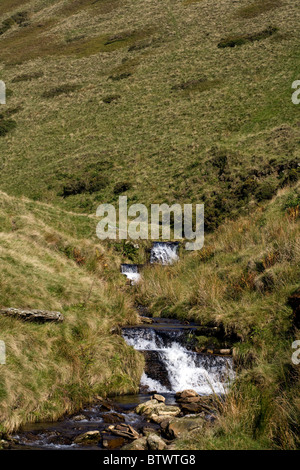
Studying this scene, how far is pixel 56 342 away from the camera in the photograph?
34.0 ft

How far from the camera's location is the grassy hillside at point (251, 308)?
20.9 feet

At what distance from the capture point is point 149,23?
74.7 metres

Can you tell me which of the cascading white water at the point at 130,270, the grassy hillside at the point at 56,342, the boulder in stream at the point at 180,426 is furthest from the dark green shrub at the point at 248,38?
the boulder in stream at the point at 180,426

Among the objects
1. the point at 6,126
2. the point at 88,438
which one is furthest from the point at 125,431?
the point at 6,126

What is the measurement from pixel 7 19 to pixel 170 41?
50.0 metres

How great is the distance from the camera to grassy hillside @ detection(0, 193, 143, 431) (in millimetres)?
8516

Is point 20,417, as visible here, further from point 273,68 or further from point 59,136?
point 273,68

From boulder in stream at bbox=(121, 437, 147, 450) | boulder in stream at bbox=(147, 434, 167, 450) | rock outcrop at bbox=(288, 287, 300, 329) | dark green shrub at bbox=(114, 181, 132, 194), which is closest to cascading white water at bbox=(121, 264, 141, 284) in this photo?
rock outcrop at bbox=(288, 287, 300, 329)

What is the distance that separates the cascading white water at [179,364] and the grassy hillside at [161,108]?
15056 mm
